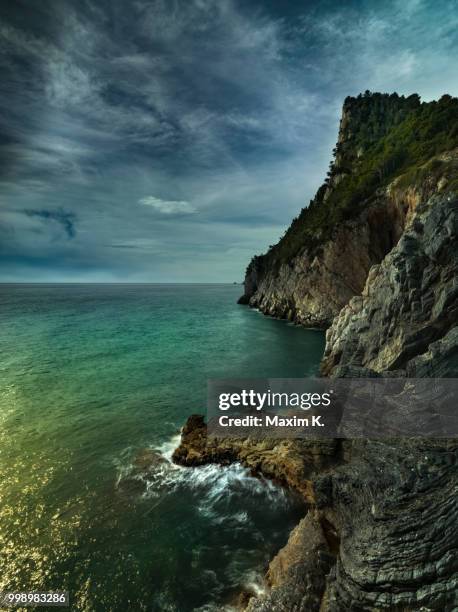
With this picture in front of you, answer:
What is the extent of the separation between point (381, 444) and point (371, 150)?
72073 millimetres

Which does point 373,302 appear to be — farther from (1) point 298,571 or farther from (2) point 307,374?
(1) point 298,571

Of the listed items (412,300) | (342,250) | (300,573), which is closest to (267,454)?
(300,573)

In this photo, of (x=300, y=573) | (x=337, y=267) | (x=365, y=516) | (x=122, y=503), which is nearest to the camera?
(x=365, y=516)

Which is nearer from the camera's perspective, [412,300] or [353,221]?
[412,300]

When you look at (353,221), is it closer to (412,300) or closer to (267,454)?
(412,300)

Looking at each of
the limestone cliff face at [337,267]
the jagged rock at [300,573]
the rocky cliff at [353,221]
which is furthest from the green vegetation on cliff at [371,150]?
the jagged rock at [300,573]

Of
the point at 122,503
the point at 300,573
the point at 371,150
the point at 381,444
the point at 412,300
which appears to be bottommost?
the point at 122,503

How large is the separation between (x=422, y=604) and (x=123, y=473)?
532 inches

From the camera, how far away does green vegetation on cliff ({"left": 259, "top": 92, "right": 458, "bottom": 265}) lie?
49281 millimetres

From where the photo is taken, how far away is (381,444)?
420 inches

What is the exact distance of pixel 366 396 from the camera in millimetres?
14672

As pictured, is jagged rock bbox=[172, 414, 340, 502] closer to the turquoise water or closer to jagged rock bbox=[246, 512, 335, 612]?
the turquoise water

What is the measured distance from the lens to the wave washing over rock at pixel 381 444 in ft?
23.4

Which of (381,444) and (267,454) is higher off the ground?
(381,444)
